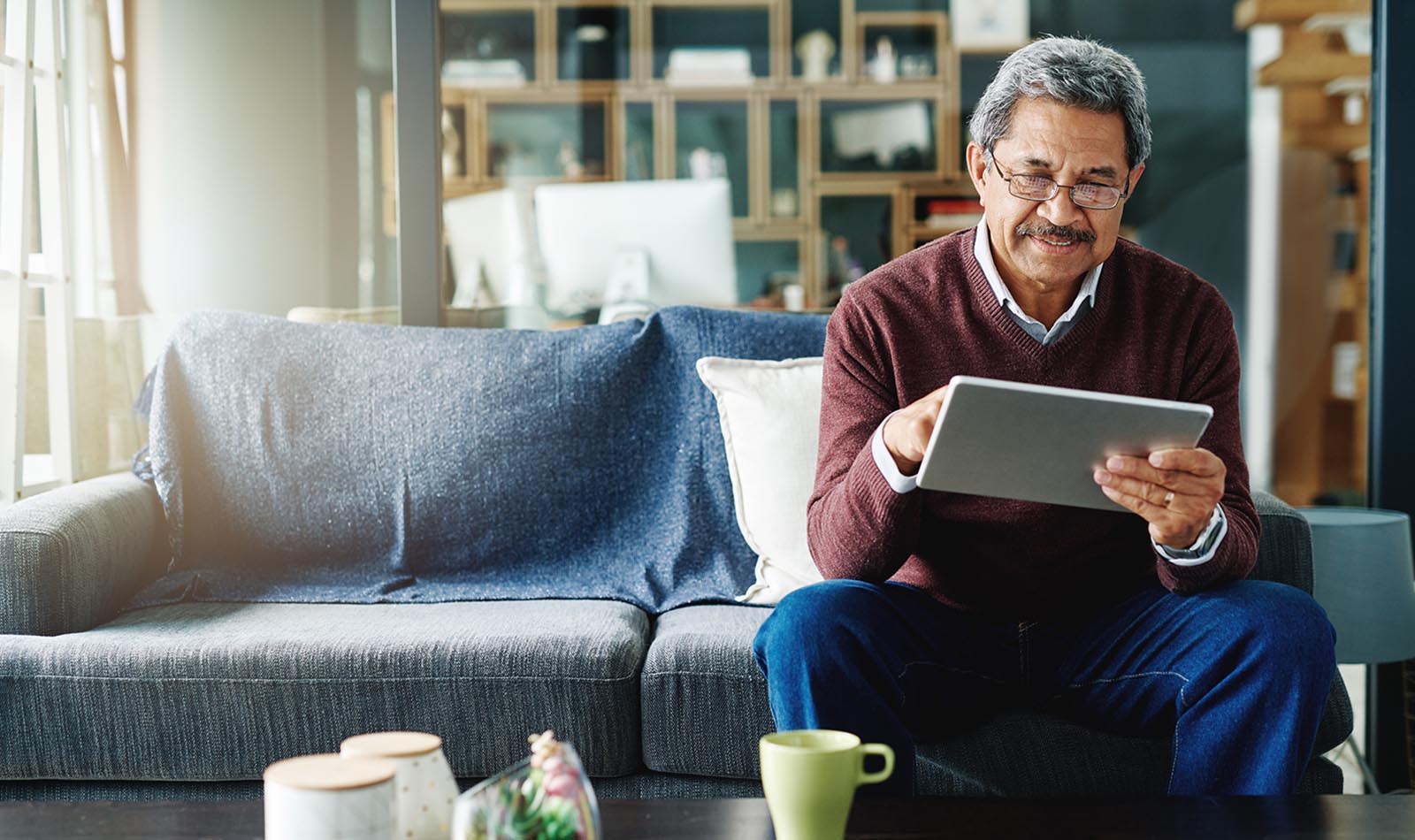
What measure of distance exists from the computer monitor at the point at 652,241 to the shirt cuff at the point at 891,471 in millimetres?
1251

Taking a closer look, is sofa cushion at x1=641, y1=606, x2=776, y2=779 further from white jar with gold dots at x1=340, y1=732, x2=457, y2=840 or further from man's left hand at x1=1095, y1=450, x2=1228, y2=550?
white jar with gold dots at x1=340, y1=732, x2=457, y2=840

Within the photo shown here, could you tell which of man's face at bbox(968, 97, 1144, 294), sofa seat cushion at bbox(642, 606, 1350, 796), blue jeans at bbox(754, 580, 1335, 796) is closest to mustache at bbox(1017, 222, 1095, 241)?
man's face at bbox(968, 97, 1144, 294)

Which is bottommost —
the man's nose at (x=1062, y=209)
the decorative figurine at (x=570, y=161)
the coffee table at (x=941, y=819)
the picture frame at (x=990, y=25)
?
the coffee table at (x=941, y=819)

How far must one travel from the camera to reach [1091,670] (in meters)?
1.46

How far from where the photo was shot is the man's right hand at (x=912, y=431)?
1.28 m

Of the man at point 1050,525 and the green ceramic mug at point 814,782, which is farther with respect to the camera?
the man at point 1050,525

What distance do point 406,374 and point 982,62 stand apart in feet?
7.92

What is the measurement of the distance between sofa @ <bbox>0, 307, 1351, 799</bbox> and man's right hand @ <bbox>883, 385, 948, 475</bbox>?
0.34m

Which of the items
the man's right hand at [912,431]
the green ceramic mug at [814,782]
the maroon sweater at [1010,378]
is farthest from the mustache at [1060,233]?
the green ceramic mug at [814,782]

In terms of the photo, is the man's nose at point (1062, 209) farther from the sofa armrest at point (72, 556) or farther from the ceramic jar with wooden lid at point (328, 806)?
the sofa armrest at point (72, 556)

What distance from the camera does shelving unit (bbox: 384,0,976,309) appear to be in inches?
153

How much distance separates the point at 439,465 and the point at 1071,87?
110 cm

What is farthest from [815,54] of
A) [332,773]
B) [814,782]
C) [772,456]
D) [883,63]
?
[332,773]

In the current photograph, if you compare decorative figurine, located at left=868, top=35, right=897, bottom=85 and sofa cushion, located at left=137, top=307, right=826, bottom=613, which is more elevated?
decorative figurine, located at left=868, top=35, right=897, bottom=85
